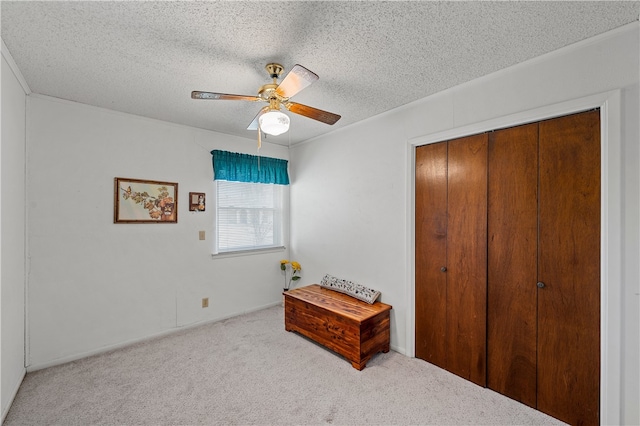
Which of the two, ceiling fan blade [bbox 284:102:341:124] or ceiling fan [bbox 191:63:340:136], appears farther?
ceiling fan blade [bbox 284:102:341:124]

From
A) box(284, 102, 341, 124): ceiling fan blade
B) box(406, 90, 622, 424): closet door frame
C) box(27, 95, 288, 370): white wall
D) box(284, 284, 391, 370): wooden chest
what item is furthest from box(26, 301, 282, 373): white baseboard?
box(406, 90, 622, 424): closet door frame

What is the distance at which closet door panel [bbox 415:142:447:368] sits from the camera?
7.93ft

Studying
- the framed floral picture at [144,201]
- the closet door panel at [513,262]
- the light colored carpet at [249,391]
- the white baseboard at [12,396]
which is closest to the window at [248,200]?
the framed floral picture at [144,201]

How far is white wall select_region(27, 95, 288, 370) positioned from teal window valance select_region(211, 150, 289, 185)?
14 centimetres

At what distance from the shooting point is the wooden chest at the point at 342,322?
245 centimetres

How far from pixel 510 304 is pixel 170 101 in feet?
10.9

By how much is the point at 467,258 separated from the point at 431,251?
1.02 ft

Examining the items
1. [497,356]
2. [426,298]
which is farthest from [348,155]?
[497,356]

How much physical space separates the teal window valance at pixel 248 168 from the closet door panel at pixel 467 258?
2.34 meters

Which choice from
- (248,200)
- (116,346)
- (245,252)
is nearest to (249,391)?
(116,346)

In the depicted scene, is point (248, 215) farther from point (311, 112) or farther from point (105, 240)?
point (311, 112)

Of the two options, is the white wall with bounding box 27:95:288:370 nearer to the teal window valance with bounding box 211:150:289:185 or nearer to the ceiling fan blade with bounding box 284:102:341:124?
the teal window valance with bounding box 211:150:289:185

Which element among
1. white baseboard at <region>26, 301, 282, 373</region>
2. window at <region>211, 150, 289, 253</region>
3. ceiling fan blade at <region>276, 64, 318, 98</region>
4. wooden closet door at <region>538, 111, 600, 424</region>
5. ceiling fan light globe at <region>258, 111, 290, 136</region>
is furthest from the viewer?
window at <region>211, 150, 289, 253</region>

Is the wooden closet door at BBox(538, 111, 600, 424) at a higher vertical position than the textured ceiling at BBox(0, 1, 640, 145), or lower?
lower
